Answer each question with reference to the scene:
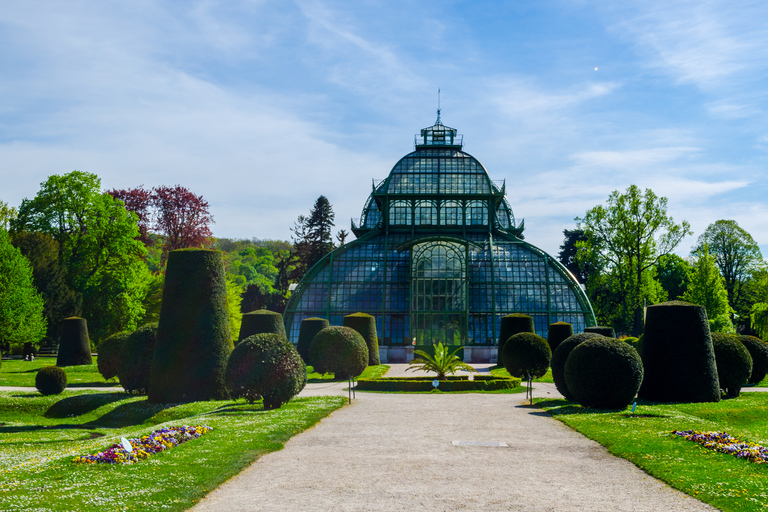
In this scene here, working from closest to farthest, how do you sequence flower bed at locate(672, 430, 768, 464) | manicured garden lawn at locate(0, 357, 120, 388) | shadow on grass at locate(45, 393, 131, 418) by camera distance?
1. flower bed at locate(672, 430, 768, 464)
2. shadow on grass at locate(45, 393, 131, 418)
3. manicured garden lawn at locate(0, 357, 120, 388)

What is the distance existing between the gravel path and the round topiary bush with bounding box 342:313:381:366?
75.9 feet

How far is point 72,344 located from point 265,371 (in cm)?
2741

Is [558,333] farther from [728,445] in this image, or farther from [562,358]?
[728,445]

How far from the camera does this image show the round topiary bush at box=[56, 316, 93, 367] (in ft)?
140

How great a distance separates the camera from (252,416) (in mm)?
19438

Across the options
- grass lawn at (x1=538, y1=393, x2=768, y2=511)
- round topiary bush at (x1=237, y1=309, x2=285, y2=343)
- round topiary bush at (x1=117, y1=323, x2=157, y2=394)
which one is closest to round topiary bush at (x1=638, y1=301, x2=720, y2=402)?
grass lawn at (x1=538, y1=393, x2=768, y2=511)

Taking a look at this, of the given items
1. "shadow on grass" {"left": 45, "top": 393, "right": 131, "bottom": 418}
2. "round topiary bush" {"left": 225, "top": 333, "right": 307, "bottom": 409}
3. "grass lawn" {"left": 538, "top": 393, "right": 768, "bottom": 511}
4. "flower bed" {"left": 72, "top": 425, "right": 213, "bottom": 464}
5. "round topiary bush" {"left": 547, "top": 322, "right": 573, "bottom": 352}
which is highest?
"round topiary bush" {"left": 547, "top": 322, "right": 573, "bottom": 352}

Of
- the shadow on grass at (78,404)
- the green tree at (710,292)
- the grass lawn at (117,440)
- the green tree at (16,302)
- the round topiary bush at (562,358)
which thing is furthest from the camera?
the green tree at (710,292)

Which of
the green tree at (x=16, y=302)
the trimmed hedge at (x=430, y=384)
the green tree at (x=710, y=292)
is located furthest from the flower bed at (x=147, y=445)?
the green tree at (x=710, y=292)

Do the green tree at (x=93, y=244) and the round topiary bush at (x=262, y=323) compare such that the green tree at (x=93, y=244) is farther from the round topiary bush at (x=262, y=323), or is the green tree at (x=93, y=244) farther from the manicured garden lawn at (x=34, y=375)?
the round topiary bush at (x=262, y=323)

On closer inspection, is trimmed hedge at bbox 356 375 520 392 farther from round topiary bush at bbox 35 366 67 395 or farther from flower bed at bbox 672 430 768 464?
flower bed at bbox 672 430 768 464

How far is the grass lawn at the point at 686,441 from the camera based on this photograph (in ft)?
34.9

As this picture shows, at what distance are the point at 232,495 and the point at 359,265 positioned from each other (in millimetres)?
44304

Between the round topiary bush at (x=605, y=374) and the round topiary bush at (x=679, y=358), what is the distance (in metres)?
2.79
